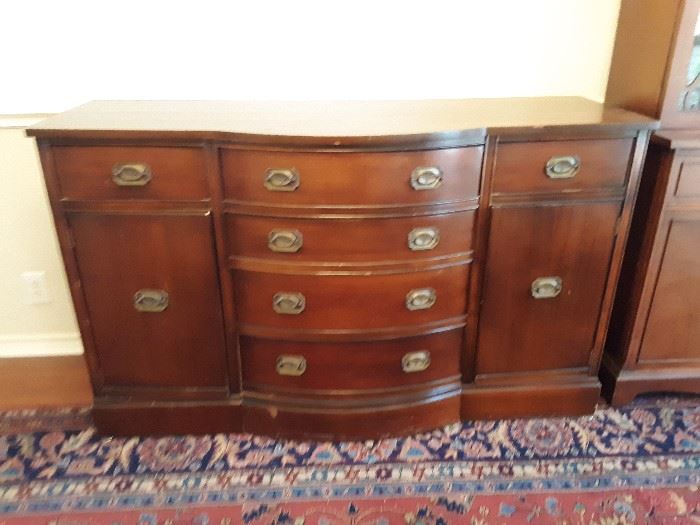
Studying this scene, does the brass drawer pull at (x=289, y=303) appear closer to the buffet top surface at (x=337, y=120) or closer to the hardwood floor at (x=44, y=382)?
the buffet top surface at (x=337, y=120)

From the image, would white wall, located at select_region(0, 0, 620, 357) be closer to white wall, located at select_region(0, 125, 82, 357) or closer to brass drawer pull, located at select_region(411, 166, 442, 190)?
white wall, located at select_region(0, 125, 82, 357)

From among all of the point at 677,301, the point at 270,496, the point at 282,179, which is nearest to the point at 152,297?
the point at 282,179

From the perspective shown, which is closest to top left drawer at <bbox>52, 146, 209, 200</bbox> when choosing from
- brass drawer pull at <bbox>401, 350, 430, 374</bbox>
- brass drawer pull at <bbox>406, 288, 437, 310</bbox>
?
brass drawer pull at <bbox>406, 288, 437, 310</bbox>

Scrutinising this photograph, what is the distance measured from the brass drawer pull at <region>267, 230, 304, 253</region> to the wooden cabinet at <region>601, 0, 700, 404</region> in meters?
1.05

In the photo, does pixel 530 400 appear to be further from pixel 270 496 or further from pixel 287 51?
pixel 287 51

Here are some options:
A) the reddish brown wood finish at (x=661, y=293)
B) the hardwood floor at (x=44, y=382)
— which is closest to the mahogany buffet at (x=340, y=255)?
the reddish brown wood finish at (x=661, y=293)

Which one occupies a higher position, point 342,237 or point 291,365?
point 342,237

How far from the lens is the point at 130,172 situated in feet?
4.84

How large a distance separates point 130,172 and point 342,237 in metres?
0.57

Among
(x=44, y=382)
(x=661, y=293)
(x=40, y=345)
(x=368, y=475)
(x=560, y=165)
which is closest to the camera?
(x=560, y=165)

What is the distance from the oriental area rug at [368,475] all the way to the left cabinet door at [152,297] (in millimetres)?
248

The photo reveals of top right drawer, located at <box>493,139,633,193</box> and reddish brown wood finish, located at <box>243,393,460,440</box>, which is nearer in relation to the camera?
top right drawer, located at <box>493,139,633,193</box>

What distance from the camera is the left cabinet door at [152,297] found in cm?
154

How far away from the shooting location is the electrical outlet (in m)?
2.11
